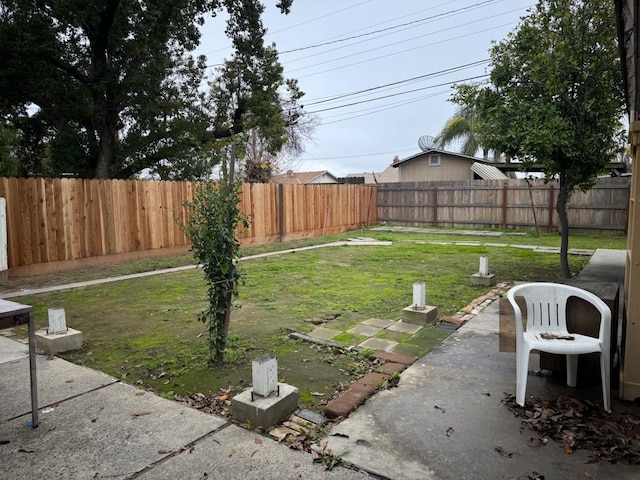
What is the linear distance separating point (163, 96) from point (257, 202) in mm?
4714

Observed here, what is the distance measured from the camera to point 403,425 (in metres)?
2.58

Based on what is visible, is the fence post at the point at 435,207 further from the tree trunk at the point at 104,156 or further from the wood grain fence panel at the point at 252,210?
the tree trunk at the point at 104,156

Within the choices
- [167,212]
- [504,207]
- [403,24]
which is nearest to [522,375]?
[167,212]

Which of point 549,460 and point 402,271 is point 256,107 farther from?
point 549,460

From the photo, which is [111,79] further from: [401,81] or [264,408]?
[264,408]

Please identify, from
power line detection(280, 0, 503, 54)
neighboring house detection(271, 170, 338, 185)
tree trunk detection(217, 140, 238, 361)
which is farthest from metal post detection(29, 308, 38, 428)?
neighboring house detection(271, 170, 338, 185)

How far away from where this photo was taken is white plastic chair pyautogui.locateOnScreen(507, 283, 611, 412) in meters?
2.73

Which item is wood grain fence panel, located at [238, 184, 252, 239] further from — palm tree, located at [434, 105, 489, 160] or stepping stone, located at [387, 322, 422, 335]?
palm tree, located at [434, 105, 489, 160]

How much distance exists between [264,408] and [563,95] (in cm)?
628

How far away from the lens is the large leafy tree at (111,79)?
36.3 ft

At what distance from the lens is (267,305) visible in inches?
215

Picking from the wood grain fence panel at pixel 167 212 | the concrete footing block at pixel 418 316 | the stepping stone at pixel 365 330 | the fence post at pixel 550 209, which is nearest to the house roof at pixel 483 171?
the fence post at pixel 550 209

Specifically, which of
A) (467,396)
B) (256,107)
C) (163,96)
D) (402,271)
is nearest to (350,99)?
(256,107)

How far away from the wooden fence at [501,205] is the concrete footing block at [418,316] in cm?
1053
